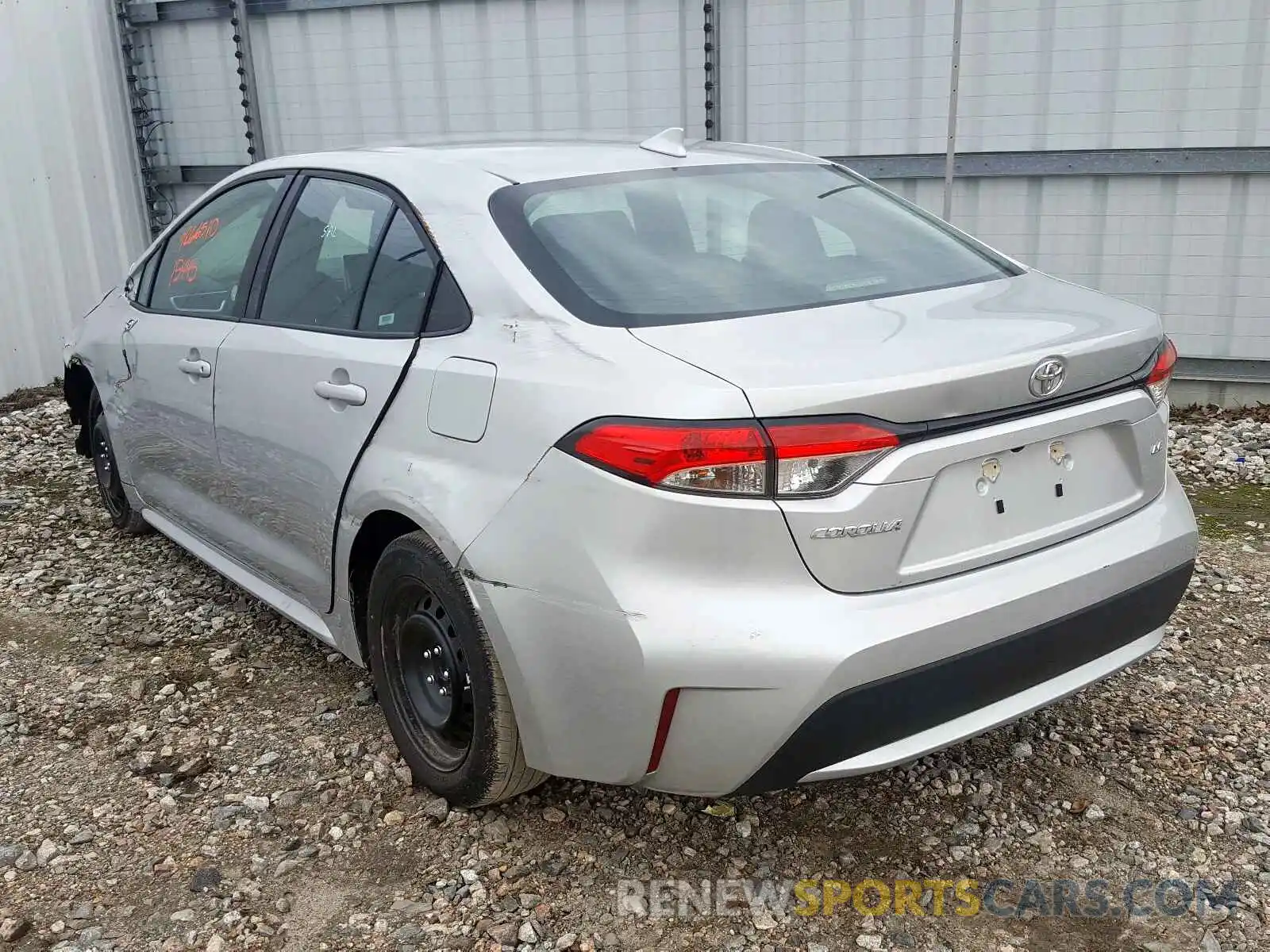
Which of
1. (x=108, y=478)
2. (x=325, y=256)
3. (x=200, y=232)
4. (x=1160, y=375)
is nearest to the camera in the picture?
(x=1160, y=375)

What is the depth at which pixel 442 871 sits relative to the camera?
2.58m

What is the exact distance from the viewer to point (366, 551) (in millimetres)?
2854

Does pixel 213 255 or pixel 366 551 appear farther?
pixel 213 255

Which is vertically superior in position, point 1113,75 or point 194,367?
point 1113,75

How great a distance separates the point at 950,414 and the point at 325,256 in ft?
5.96

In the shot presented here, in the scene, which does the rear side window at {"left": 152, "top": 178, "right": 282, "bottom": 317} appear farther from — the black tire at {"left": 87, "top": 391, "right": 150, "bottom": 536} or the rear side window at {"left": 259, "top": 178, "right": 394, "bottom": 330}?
the black tire at {"left": 87, "top": 391, "right": 150, "bottom": 536}

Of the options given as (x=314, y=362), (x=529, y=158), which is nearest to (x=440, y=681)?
(x=314, y=362)

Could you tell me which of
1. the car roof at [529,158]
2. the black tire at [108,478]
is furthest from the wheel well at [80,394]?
the car roof at [529,158]

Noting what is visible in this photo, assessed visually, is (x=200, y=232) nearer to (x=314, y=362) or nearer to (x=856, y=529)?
(x=314, y=362)

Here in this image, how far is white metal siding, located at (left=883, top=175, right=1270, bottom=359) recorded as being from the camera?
6.04 m

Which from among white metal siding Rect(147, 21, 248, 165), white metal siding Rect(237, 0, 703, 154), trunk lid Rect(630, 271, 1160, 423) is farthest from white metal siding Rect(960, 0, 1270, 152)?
white metal siding Rect(147, 21, 248, 165)

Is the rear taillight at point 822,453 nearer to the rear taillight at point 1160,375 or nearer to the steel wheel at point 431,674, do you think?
the rear taillight at point 1160,375

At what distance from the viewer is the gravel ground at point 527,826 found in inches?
93.8

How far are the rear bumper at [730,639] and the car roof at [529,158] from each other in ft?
3.27
